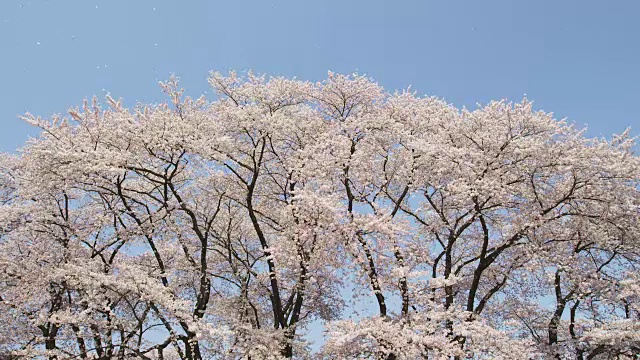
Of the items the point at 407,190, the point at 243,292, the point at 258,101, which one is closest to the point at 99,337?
the point at 243,292

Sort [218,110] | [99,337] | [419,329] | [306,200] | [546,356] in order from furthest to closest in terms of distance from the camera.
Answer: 1. [218,110]
2. [546,356]
3. [99,337]
4. [306,200]
5. [419,329]

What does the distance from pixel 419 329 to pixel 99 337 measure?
10307 millimetres

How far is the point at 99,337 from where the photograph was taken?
55.3 ft

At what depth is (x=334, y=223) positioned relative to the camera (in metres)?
16.0

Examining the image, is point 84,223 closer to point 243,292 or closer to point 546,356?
point 243,292

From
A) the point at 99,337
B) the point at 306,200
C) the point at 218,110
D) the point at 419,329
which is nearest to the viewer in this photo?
the point at 419,329

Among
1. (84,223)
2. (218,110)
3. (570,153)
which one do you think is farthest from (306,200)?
(84,223)

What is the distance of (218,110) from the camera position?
64.0 feet

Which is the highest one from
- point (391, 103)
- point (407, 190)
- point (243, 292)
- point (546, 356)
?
point (391, 103)

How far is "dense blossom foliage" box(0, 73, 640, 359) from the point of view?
15.5 m

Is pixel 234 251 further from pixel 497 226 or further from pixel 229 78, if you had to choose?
pixel 497 226

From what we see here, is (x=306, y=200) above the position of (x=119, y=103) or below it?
below

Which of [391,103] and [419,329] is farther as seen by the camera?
[391,103]

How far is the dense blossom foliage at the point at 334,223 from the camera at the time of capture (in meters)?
15.5
